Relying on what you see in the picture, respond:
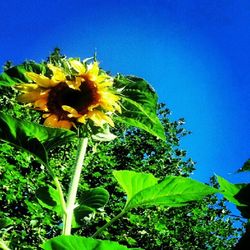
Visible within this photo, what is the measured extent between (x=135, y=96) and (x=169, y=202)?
0.29 m

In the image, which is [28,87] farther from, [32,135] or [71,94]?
[32,135]

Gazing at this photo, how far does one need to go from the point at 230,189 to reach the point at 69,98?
576 mm

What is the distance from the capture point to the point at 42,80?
1247mm

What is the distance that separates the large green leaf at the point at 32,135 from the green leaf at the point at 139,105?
0.19 meters

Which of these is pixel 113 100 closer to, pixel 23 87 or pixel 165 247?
pixel 23 87

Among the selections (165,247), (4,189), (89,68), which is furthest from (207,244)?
(89,68)

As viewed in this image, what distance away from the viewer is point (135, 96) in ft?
3.75

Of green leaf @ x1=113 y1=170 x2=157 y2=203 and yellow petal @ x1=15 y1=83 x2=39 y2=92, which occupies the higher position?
yellow petal @ x1=15 y1=83 x2=39 y2=92

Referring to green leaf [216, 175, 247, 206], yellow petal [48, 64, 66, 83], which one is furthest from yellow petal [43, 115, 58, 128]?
green leaf [216, 175, 247, 206]

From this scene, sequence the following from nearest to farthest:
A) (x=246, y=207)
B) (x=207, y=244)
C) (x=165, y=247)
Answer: (x=246, y=207), (x=165, y=247), (x=207, y=244)

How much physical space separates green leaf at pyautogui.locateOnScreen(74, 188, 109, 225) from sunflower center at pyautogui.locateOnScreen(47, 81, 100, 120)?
0.75ft

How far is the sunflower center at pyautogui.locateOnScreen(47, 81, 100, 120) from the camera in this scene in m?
1.23

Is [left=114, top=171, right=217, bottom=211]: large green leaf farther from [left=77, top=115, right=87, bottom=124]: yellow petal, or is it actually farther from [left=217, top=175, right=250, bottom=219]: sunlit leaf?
[left=77, top=115, right=87, bottom=124]: yellow petal

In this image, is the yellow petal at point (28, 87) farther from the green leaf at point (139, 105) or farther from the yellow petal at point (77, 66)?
the green leaf at point (139, 105)
